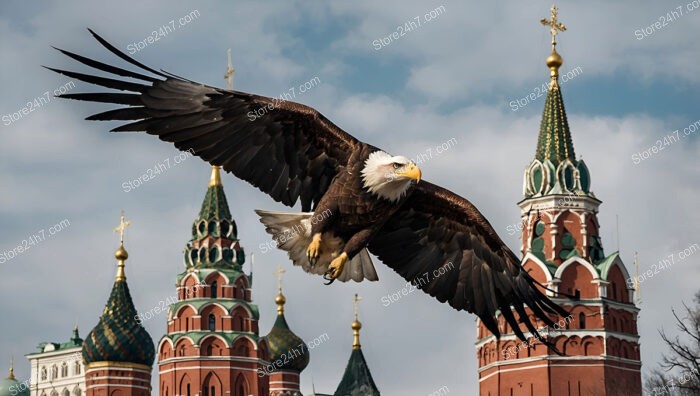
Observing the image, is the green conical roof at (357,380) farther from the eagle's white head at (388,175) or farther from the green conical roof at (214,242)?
the eagle's white head at (388,175)

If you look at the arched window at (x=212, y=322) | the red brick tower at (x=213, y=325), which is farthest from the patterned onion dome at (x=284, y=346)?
the arched window at (x=212, y=322)

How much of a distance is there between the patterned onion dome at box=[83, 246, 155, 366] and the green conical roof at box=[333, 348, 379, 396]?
9.18 metres

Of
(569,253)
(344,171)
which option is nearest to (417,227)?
(344,171)

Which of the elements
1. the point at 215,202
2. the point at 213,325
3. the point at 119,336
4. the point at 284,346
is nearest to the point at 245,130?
the point at 213,325

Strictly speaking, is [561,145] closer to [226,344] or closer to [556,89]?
[556,89]

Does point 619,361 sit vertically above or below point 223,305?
below

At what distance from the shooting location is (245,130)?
35.7 feet

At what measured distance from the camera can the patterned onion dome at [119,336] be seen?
57.7 m

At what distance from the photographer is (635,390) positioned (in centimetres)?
4938

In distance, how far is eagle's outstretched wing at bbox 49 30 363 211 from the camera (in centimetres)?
1060

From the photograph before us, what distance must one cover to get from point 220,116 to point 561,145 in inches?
1585

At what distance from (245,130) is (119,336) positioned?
47959mm

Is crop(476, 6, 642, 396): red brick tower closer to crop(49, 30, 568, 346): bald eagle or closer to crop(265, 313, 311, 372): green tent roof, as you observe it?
crop(265, 313, 311, 372): green tent roof

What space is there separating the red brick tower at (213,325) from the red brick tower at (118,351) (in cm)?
94
